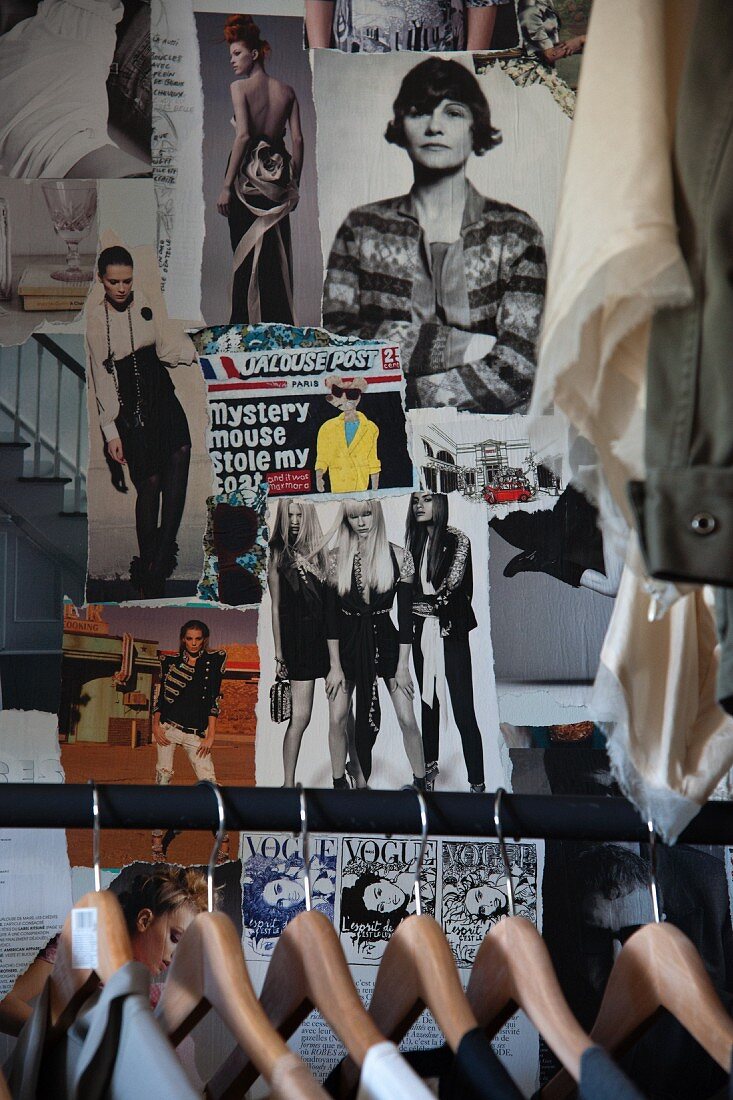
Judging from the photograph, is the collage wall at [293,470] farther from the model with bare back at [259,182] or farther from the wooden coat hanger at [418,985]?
the wooden coat hanger at [418,985]

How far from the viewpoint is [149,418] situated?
4.74ft

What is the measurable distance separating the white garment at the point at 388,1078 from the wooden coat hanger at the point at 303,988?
0.03 metres

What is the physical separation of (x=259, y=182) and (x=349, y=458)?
430 mm

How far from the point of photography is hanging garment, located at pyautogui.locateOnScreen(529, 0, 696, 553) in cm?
47

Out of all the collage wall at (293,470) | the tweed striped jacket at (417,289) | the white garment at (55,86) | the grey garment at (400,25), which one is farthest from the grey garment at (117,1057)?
the grey garment at (400,25)

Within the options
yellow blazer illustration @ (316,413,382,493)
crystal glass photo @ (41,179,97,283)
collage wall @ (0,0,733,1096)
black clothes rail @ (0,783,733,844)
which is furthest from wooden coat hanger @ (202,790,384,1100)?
crystal glass photo @ (41,179,97,283)

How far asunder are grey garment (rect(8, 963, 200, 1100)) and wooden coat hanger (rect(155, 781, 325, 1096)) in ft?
0.17

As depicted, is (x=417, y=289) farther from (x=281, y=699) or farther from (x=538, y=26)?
(x=281, y=699)

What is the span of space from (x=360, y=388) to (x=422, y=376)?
9 cm

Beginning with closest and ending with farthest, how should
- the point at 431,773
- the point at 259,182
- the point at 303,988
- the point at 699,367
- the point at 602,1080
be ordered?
the point at 699,367 → the point at 602,1080 → the point at 303,988 → the point at 431,773 → the point at 259,182

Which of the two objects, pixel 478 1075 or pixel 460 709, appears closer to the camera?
pixel 478 1075

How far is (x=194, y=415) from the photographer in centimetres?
144

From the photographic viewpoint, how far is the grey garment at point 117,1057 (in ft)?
1.97

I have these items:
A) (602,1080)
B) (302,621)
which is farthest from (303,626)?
(602,1080)
